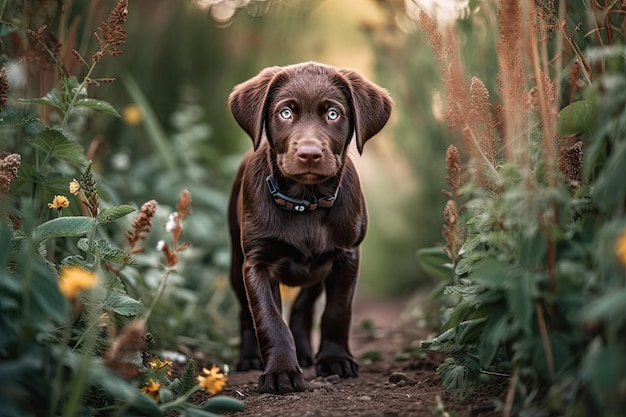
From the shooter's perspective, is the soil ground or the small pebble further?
the small pebble

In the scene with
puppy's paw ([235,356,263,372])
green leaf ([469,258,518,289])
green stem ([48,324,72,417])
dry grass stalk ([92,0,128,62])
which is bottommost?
puppy's paw ([235,356,263,372])

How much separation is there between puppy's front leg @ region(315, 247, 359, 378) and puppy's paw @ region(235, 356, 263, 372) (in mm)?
388

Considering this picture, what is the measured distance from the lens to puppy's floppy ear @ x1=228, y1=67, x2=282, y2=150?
328 centimetres

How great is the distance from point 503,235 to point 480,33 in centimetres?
234

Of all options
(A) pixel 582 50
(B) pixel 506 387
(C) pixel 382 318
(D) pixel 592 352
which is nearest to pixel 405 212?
(C) pixel 382 318

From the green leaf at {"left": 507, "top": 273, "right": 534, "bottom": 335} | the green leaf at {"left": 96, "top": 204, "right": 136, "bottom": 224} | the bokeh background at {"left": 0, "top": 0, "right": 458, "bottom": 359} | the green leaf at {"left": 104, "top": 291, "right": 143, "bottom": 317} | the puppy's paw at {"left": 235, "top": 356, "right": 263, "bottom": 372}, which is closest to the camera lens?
the green leaf at {"left": 507, "top": 273, "right": 534, "bottom": 335}

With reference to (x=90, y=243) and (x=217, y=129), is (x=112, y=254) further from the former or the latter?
(x=217, y=129)

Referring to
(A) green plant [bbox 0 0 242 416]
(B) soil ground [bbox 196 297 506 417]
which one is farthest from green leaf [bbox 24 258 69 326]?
(B) soil ground [bbox 196 297 506 417]

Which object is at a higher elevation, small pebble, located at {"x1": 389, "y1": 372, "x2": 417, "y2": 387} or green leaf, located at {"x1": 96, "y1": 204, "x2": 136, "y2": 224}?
green leaf, located at {"x1": 96, "y1": 204, "x2": 136, "y2": 224}

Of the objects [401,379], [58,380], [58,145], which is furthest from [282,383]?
[58,145]

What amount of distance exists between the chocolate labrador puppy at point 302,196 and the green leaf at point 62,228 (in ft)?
2.72

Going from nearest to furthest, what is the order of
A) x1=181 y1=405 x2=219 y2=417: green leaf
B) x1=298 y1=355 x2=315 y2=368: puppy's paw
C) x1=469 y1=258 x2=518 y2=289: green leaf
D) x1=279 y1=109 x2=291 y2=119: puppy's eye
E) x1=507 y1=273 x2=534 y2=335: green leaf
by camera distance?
x1=507 y1=273 x2=534 y2=335: green leaf < x1=469 y1=258 x2=518 y2=289: green leaf < x1=181 y1=405 x2=219 y2=417: green leaf < x1=279 y1=109 x2=291 y2=119: puppy's eye < x1=298 y1=355 x2=315 y2=368: puppy's paw

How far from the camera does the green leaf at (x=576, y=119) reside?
2381 millimetres

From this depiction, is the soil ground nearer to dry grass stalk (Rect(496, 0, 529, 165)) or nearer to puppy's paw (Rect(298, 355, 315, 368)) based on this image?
puppy's paw (Rect(298, 355, 315, 368))
